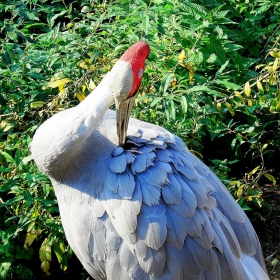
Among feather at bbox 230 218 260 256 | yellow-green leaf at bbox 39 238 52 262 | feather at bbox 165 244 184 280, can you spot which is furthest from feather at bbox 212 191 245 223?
yellow-green leaf at bbox 39 238 52 262

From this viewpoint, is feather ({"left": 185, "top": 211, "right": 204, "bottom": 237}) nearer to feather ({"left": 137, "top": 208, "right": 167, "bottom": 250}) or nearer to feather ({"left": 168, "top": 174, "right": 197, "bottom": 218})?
feather ({"left": 168, "top": 174, "right": 197, "bottom": 218})

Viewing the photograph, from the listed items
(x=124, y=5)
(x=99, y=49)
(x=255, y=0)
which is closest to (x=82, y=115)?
(x=99, y=49)

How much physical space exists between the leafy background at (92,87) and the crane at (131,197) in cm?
68

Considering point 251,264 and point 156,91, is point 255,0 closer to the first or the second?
point 156,91

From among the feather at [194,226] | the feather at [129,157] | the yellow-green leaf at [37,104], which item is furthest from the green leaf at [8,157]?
the feather at [194,226]

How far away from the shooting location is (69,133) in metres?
3.56

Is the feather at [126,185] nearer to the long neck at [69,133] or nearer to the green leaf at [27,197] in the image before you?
the long neck at [69,133]

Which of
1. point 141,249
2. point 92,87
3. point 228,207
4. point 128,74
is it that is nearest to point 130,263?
point 141,249

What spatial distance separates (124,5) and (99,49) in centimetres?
46

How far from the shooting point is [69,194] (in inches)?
148

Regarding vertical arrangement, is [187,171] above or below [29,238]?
above

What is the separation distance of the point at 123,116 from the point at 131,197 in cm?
50

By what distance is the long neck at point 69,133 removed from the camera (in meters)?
3.57

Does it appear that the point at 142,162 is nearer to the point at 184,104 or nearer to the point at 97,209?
the point at 97,209
